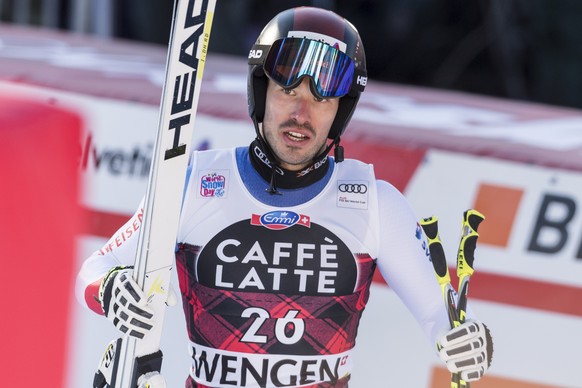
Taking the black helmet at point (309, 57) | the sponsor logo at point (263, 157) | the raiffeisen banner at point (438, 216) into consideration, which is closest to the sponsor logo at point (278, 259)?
the sponsor logo at point (263, 157)

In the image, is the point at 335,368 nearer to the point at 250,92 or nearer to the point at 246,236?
the point at 246,236

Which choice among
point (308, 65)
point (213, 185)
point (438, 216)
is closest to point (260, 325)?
point (213, 185)

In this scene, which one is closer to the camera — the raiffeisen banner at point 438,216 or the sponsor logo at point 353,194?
the sponsor logo at point 353,194

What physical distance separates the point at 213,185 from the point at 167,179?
0.61 ft

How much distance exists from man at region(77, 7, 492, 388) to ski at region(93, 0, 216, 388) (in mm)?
114

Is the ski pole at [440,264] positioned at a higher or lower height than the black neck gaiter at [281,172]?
lower

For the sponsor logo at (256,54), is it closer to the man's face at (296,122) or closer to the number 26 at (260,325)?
the man's face at (296,122)

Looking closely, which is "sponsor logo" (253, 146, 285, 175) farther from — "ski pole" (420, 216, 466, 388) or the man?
"ski pole" (420, 216, 466, 388)

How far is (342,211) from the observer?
8.78ft

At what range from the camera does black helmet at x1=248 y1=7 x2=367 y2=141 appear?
2586 millimetres

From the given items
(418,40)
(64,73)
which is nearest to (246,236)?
(64,73)

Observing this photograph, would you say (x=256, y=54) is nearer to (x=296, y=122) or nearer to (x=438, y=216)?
(x=296, y=122)

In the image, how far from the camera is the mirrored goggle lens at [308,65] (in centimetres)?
258

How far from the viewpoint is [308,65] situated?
2578 millimetres
